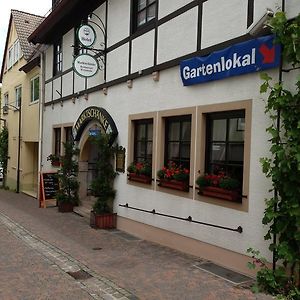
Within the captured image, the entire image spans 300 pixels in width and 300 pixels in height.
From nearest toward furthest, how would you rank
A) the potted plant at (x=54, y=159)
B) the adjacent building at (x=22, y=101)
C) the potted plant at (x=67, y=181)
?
the potted plant at (x=67, y=181) < the potted plant at (x=54, y=159) < the adjacent building at (x=22, y=101)

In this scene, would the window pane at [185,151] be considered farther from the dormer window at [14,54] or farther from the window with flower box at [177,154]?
the dormer window at [14,54]

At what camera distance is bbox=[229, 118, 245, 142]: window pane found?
6.35 m

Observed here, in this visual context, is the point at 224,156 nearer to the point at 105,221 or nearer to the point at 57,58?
the point at 105,221

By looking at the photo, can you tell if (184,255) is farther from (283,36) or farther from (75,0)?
(75,0)

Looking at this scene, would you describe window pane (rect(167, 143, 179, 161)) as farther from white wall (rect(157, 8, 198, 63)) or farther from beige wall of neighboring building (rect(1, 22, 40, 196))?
beige wall of neighboring building (rect(1, 22, 40, 196))

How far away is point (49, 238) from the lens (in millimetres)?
8789

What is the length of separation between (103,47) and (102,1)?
1294 mm

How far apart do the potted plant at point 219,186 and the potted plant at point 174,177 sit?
0.48 metres

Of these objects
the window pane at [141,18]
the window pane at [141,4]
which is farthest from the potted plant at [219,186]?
the window pane at [141,4]

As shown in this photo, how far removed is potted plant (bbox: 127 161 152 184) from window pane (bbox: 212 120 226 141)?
6.82ft

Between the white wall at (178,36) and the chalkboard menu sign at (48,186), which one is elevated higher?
the white wall at (178,36)

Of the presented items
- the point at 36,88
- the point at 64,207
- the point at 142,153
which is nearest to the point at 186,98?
the point at 142,153

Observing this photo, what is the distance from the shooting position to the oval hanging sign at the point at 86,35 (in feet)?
34.5

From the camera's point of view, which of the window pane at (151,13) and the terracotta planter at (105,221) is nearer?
the window pane at (151,13)
